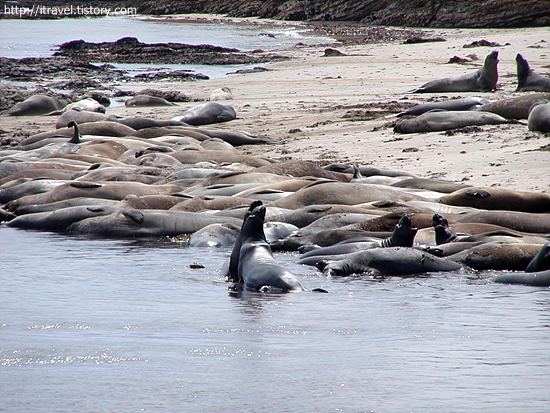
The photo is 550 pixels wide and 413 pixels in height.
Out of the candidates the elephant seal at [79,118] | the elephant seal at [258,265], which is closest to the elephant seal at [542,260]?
the elephant seal at [258,265]

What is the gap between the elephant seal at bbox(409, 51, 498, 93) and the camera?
14.6 m

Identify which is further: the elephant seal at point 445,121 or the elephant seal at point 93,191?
the elephant seal at point 445,121

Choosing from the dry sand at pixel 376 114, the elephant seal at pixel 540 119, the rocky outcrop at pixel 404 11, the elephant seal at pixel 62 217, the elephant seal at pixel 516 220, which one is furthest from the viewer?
the rocky outcrop at pixel 404 11

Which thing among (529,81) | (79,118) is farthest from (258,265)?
(529,81)

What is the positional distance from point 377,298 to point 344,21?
42.5 meters

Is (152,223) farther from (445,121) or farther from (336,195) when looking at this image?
(445,121)

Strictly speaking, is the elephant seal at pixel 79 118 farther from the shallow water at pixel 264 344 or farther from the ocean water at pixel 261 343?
the shallow water at pixel 264 344

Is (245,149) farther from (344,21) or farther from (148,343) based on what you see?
(344,21)

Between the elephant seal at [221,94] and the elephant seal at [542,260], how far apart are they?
11.7m

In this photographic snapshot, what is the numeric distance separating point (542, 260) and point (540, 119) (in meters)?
5.47

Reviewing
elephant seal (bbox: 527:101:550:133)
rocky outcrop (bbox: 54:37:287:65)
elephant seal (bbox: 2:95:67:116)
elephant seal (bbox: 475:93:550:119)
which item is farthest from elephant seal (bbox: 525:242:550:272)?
rocky outcrop (bbox: 54:37:287:65)

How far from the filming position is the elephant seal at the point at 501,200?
6.95 meters

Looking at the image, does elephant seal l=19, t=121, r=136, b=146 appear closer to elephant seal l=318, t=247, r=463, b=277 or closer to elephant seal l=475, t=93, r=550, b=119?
elephant seal l=475, t=93, r=550, b=119

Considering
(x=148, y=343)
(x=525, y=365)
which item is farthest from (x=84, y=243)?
(x=525, y=365)
